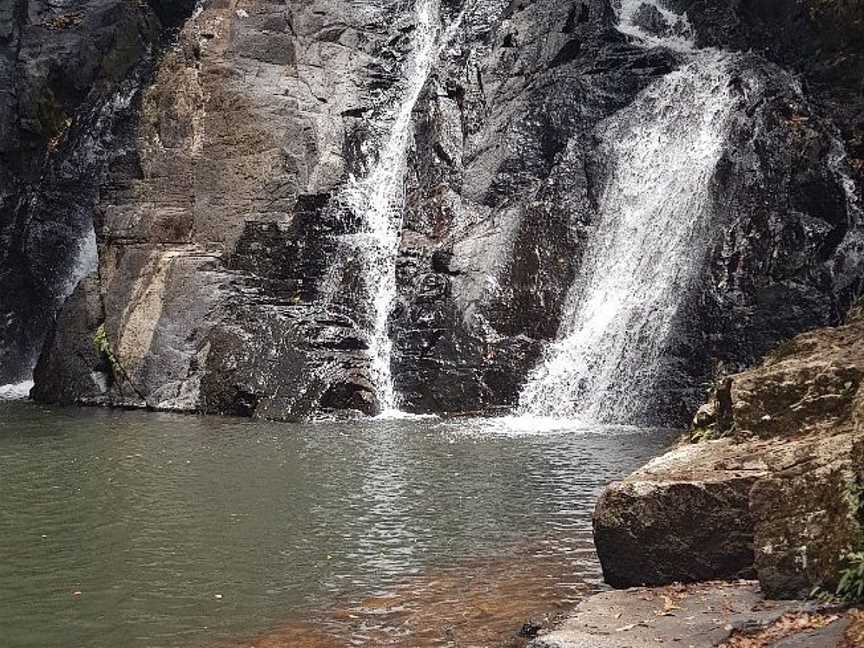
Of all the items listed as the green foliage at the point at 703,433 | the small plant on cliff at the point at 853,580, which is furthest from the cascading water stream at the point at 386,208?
the small plant on cliff at the point at 853,580

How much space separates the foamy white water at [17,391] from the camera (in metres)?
23.4

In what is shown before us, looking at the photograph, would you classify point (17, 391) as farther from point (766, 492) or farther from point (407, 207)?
point (766, 492)

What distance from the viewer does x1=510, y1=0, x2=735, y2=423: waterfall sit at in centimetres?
1822

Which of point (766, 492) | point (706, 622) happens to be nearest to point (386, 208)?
point (766, 492)

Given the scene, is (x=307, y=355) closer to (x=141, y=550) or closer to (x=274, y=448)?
(x=274, y=448)

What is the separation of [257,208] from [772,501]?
18.5m

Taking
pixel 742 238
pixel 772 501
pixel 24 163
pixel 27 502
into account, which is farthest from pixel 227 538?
pixel 24 163

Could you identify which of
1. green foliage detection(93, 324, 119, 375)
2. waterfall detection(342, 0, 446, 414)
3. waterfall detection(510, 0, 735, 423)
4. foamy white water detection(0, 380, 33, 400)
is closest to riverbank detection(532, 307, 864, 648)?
waterfall detection(510, 0, 735, 423)

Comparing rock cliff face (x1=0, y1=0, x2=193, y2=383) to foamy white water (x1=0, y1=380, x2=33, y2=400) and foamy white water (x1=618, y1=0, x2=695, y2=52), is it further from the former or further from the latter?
foamy white water (x1=618, y1=0, x2=695, y2=52)

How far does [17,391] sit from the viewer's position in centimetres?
2450

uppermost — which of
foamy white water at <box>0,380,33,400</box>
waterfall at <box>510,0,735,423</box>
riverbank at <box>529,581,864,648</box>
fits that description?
waterfall at <box>510,0,735,423</box>

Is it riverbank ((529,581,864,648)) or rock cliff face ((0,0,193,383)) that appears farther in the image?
rock cliff face ((0,0,193,383))

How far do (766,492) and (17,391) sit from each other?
22583 mm

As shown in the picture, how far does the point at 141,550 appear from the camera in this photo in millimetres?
9594
